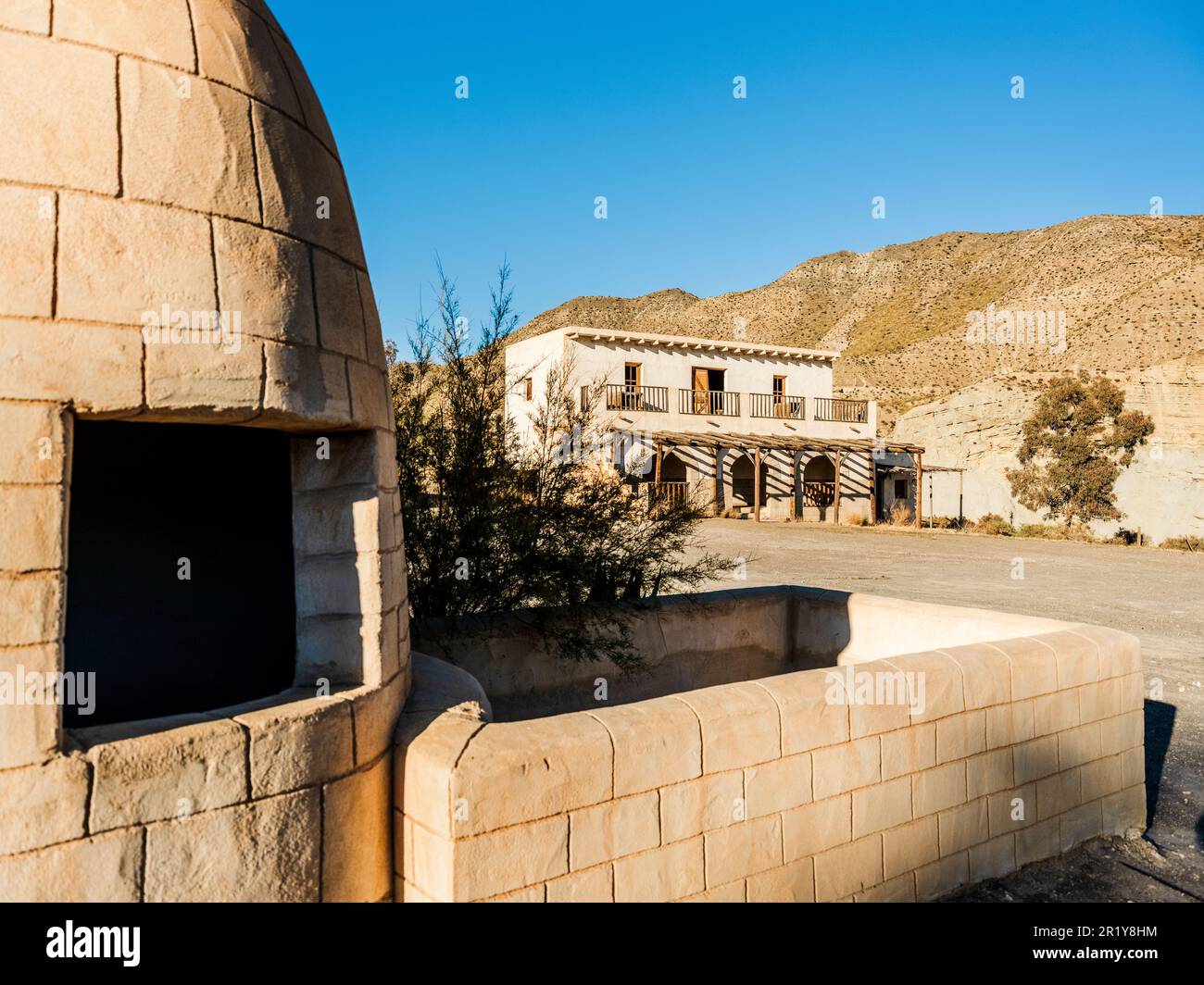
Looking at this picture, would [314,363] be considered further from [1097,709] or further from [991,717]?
[1097,709]

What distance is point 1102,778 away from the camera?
17.1ft

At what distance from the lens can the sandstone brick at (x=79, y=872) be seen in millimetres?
2373

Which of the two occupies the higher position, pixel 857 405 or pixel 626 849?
pixel 857 405

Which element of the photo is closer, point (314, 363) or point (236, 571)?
point (314, 363)

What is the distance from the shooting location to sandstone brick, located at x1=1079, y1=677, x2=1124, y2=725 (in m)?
5.07

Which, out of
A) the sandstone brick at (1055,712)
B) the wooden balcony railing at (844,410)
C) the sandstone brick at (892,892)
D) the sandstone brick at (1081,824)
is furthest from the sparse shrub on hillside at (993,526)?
the sandstone brick at (892,892)

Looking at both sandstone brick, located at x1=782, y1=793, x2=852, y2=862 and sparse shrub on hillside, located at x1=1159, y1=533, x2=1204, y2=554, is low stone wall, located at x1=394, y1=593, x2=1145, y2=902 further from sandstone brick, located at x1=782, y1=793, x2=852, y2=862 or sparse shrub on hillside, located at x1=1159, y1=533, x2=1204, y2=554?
sparse shrub on hillside, located at x1=1159, y1=533, x2=1204, y2=554

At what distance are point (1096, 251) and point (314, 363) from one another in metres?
67.5

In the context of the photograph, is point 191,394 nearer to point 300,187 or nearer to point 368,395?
point 368,395

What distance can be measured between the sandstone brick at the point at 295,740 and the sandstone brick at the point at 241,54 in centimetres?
220

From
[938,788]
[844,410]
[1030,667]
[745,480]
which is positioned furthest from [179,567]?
[844,410]
